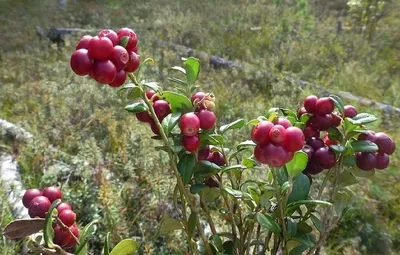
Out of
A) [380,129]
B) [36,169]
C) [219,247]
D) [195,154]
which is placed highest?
[195,154]

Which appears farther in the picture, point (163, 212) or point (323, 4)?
point (323, 4)

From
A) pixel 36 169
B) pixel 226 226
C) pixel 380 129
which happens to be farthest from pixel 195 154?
pixel 380 129

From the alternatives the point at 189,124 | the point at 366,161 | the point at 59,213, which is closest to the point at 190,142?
the point at 189,124

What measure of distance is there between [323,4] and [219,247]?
935 cm

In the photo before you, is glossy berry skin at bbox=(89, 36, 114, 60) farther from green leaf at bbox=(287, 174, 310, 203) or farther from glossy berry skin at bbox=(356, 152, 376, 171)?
glossy berry skin at bbox=(356, 152, 376, 171)

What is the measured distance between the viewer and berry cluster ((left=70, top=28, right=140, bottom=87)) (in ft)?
2.90

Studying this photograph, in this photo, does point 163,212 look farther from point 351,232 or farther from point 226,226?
point 351,232

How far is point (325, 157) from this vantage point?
1.06m

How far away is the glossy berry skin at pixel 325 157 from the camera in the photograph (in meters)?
1.06

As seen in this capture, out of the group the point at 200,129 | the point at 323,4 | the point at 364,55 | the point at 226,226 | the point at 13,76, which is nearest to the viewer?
the point at 200,129

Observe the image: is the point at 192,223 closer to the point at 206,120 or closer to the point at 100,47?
the point at 206,120

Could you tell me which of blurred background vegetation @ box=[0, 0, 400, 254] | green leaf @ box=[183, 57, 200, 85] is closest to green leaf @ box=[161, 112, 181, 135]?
green leaf @ box=[183, 57, 200, 85]

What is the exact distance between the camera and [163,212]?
245 cm

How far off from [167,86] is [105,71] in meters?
4.00
